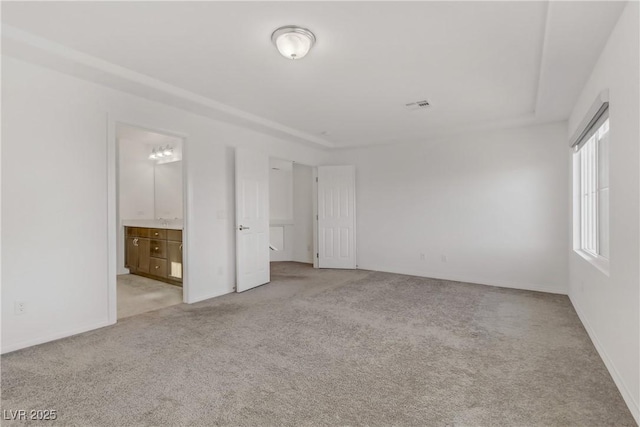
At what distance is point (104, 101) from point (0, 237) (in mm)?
1494

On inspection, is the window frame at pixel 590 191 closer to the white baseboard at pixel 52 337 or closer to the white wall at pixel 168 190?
the white baseboard at pixel 52 337

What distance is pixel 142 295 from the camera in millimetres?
4422

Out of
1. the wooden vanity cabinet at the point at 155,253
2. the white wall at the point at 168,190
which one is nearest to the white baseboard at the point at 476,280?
the wooden vanity cabinet at the point at 155,253

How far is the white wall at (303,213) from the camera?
24.3ft

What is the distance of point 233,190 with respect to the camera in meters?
4.60

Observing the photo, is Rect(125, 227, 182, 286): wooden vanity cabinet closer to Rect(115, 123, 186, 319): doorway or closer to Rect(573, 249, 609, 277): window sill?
Rect(115, 123, 186, 319): doorway

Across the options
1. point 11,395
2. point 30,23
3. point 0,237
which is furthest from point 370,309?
point 30,23

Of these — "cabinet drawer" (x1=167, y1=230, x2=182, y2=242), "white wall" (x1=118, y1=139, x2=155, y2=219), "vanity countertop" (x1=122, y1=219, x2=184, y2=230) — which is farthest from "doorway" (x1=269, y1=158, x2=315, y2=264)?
"cabinet drawer" (x1=167, y1=230, x2=182, y2=242)

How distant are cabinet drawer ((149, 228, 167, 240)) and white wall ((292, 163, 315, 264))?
3170 millimetres

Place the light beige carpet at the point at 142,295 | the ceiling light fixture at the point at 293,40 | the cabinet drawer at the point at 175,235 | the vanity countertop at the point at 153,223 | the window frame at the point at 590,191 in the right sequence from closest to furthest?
the ceiling light fixture at the point at 293,40 < the window frame at the point at 590,191 < the light beige carpet at the point at 142,295 < the cabinet drawer at the point at 175,235 < the vanity countertop at the point at 153,223

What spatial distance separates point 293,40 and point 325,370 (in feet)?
7.96

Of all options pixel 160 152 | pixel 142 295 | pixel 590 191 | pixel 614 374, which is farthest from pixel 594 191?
pixel 160 152

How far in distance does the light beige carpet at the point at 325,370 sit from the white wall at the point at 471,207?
116 cm

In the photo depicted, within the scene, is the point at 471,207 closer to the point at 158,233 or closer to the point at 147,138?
the point at 158,233
